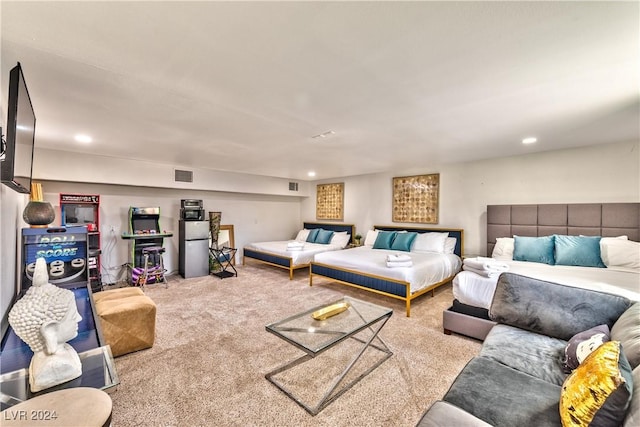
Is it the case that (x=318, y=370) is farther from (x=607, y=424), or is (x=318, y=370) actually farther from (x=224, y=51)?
(x=224, y=51)

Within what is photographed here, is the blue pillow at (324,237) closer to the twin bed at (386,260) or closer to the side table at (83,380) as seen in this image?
the twin bed at (386,260)

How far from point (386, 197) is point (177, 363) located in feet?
16.0

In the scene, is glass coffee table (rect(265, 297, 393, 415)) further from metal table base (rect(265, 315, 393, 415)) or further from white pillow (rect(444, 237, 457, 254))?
white pillow (rect(444, 237, 457, 254))

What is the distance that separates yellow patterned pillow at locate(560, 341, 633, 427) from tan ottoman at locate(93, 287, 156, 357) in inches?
117

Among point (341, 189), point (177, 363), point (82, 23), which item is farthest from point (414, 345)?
point (341, 189)

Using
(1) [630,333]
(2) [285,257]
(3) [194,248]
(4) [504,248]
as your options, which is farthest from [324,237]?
(1) [630,333]

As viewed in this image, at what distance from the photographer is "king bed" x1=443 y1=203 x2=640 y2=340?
270 cm

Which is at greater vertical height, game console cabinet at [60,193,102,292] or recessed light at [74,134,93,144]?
recessed light at [74,134,93,144]

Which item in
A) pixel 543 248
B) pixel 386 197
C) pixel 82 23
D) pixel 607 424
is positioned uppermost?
pixel 82 23

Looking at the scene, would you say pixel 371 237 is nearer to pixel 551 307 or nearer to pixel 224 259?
pixel 224 259

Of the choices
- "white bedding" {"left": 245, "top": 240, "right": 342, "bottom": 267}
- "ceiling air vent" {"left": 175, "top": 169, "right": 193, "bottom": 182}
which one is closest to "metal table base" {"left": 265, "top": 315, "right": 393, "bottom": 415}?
"white bedding" {"left": 245, "top": 240, "right": 342, "bottom": 267}

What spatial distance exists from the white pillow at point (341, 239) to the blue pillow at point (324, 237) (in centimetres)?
10

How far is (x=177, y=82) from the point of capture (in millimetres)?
1860

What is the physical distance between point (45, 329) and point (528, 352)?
9.17 feet
